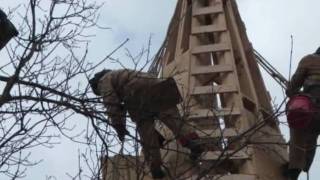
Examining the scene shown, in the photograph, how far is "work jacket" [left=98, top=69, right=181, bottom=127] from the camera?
6320 millimetres

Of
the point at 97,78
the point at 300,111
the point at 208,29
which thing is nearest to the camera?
the point at 300,111

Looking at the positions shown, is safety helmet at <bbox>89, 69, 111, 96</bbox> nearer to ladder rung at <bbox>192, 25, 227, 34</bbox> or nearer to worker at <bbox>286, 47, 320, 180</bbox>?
worker at <bbox>286, 47, 320, 180</bbox>

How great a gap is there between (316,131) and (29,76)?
3748mm

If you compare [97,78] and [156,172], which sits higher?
[97,78]

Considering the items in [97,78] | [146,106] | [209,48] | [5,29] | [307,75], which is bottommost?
[146,106]

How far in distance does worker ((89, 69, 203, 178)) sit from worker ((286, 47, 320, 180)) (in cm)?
138

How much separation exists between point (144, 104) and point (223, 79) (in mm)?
3713

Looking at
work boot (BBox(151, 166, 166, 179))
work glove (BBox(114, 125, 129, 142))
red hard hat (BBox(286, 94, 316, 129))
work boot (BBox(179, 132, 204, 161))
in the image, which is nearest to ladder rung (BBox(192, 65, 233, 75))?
red hard hat (BBox(286, 94, 316, 129))

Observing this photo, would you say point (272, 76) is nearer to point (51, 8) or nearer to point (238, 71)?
point (238, 71)

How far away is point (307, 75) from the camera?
359 inches

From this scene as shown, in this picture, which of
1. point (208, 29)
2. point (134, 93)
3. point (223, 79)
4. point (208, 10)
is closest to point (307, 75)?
point (223, 79)

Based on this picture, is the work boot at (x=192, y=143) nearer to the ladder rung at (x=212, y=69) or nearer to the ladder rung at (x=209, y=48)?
the ladder rung at (x=212, y=69)

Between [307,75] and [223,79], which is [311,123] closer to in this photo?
[307,75]

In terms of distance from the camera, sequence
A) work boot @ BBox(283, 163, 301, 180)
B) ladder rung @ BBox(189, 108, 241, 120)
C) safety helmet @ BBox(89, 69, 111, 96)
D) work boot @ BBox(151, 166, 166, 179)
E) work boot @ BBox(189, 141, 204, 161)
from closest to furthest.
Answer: work boot @ BBox(189, 141, 204, 161) < work boot @ BBox(151, 166, 166, 179) < safety helmet @ BBox(89, 69, 111, 96) < ladder rung @ BBox(189, 108, 241, 120) < work boot @ BBox(283, 163, 301, 180)
